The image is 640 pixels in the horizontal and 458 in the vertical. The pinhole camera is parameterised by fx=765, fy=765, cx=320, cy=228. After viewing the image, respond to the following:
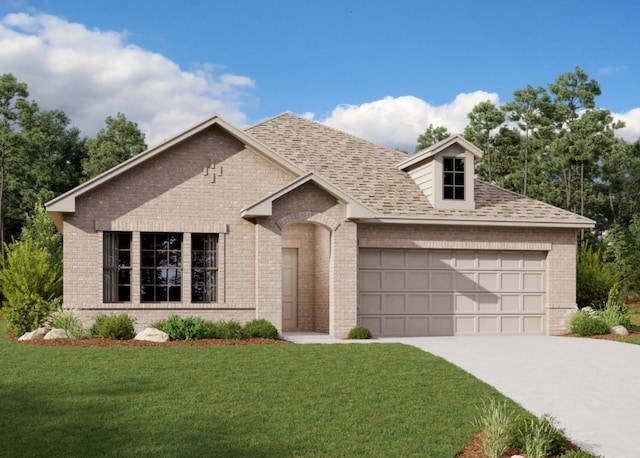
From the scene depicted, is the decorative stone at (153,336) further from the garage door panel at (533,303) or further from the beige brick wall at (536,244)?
the garage door panel at (533,303)

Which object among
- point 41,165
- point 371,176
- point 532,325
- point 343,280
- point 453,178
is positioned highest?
point 41,165

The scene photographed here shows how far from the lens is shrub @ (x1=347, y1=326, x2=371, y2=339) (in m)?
20.6

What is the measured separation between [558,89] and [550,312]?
24.6m

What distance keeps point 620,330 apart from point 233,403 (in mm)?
14609

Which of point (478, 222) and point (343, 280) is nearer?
point (343, 280)

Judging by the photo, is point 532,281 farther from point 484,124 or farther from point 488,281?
point 484,124

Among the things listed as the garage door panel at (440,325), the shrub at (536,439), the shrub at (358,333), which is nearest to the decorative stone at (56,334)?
the shrub at (358,333)

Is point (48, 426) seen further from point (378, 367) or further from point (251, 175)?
point (251, 175)

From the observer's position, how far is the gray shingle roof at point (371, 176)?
22.9 m

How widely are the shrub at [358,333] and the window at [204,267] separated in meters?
3.84

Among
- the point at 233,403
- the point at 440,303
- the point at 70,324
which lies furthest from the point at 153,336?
the point at 440,303

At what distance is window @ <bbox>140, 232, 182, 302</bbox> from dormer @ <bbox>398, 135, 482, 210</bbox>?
312 inches

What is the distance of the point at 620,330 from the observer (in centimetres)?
2252

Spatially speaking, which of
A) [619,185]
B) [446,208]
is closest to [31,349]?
[446,208]
